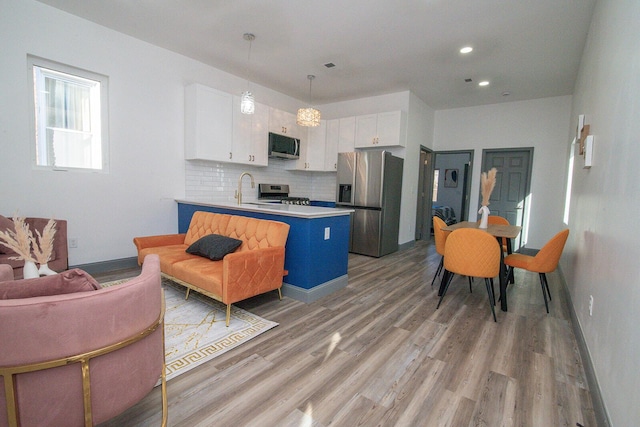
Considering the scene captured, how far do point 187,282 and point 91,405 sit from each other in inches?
67.7

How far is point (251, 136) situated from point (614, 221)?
4.43m

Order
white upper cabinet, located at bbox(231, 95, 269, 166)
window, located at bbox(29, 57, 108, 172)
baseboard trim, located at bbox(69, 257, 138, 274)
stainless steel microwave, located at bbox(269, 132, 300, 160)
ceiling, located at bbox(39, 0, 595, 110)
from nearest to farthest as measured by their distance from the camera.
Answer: ceiling, located at bbox(39, 0, 595, 110)
window, located at bbox(29, 57, 108, 172)
baseboard trim, located at bbox(69, 257, 138, 274)
white upper cabinet, located at bbox(231, 95, 269, 166)
stainless steel microwave, located at bbox(269, 132, 300, 160)

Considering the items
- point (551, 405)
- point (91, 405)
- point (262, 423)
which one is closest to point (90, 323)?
point (91, 405)

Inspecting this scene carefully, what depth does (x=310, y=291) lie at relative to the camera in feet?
9.85

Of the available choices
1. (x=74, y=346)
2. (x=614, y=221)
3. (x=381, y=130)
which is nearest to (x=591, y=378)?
(x=614, y=221)

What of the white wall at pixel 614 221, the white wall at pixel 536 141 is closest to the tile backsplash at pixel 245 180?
the white wall at pixel 536 141

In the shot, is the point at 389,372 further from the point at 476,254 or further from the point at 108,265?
the point at 108,265

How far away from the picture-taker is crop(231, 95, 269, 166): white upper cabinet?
4.56m

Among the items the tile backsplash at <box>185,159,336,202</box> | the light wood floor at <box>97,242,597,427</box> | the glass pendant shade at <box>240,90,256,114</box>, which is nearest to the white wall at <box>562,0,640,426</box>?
the light wood floor at <box>97,242,597,427</box>

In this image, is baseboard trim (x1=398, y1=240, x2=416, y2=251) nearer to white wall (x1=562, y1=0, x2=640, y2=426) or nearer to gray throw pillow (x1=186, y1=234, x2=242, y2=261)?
white wall (x1=562, y1=0, x2=640, y2=426)

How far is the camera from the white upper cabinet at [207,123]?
4.11 metres

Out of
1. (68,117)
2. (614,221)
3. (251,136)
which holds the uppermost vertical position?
(251,136)

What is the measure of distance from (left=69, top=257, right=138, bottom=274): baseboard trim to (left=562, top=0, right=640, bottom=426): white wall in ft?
15.3

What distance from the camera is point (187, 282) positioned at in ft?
8.95
